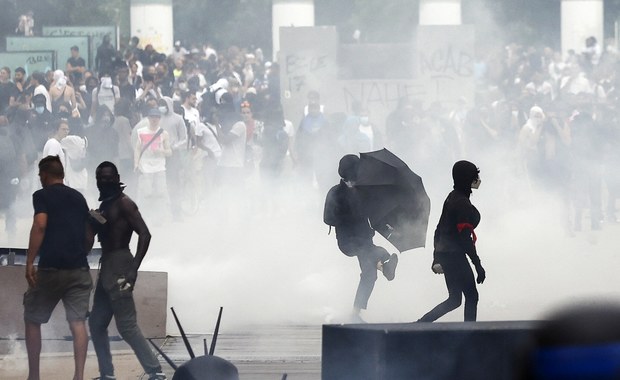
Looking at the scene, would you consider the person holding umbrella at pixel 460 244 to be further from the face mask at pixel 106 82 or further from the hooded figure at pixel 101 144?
the face mask at pixel 106 82

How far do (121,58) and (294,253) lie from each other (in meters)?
8.53

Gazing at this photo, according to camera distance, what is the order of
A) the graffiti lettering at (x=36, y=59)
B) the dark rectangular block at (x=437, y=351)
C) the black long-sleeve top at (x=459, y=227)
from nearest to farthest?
the dark rectangular block at (x=437, y=351), the black long-sleeve top at (x=459, y=227), the graffiti lettering at (x=36, y=59)

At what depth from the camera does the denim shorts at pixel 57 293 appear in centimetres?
797

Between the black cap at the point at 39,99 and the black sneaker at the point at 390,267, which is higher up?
the black cap at the point at 39,99

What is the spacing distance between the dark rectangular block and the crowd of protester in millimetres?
10343

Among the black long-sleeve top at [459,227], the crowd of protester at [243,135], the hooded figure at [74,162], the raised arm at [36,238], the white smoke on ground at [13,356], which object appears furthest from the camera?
the crowd of protester at [243,135]

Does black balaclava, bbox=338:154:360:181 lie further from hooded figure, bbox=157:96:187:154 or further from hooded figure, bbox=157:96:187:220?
hooded figure, bbox=157:96:187:154

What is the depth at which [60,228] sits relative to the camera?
7.96 meters

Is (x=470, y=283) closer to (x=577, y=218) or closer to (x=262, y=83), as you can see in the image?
(x=577, y=218)

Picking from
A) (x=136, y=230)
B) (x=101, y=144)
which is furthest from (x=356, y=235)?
(x=101, y=144)

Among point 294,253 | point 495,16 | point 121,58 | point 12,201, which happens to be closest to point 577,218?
point 294,253

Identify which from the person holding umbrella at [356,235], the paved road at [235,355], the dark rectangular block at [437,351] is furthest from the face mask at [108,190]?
the person holding umbrella at [356,235]

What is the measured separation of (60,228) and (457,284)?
102 inches

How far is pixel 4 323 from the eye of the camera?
958 centimetres
